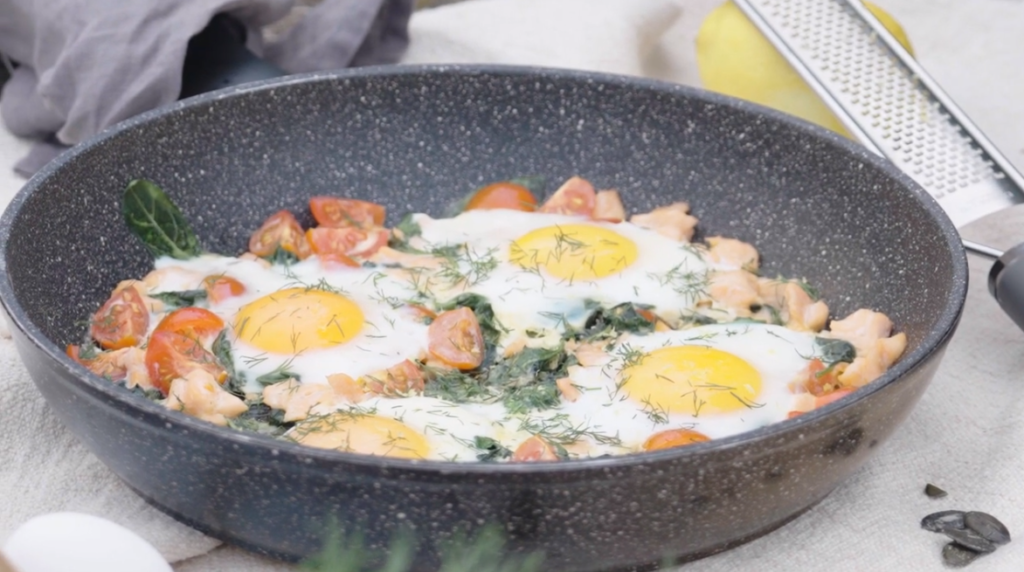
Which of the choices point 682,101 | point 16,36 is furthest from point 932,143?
point 16,36

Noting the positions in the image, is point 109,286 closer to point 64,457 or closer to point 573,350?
point 64,457

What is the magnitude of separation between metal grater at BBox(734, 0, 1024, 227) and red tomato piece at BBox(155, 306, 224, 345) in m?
1.84

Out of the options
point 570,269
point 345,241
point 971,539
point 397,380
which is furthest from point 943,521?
point 345,241

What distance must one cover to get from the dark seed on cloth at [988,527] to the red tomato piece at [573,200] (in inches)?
50.2

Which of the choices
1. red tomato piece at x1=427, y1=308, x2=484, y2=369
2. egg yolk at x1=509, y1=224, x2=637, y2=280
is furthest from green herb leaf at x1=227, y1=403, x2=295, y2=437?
egg yolk at x1=509, y1=224, x2=637, y2=280

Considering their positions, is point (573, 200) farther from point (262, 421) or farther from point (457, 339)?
point (262, 421)

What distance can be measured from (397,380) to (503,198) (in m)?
0.94

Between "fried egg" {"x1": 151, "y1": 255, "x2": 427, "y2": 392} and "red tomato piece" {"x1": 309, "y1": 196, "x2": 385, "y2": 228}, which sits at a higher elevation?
"fried egg" {"x1": 151, "y1": 255, "x2": 427, "y2": 392}

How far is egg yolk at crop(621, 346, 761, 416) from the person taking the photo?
91.7 inches

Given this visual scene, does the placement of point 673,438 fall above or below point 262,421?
above

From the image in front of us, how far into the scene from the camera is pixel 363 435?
2.14 metres

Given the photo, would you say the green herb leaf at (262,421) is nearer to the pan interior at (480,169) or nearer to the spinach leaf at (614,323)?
the pan interior at (480,169)

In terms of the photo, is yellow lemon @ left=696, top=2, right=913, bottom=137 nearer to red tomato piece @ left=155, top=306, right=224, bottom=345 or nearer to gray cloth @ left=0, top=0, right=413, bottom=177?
gray cloth @ left=0, top=0, right=413, bottom=177

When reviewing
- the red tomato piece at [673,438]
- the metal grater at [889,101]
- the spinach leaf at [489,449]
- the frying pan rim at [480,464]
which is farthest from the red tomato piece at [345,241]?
the metal grater at [889,101]
